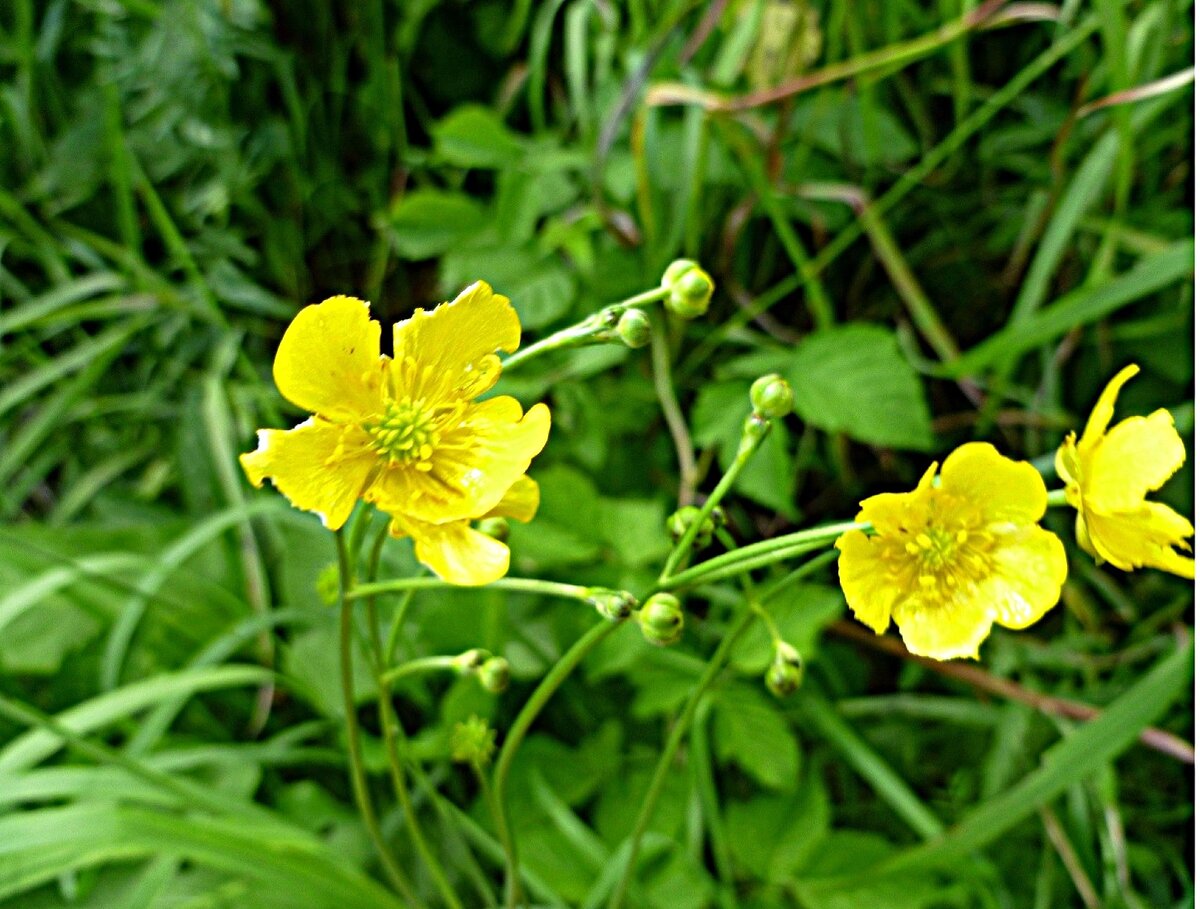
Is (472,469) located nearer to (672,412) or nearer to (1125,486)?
(1125,486)

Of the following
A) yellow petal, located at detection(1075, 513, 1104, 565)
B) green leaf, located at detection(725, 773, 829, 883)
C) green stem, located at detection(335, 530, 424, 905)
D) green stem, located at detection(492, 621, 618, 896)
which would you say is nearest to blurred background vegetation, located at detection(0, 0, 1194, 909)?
green leaf, located at detection(725, 773, 829, 883)

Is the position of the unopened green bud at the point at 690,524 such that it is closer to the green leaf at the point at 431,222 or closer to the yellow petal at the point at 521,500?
the yellow petal at the point at 521,500

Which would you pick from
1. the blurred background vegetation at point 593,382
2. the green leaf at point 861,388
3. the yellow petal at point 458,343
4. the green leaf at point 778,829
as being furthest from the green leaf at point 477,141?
the green leaf at point 778,829

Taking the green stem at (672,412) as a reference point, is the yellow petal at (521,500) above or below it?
above

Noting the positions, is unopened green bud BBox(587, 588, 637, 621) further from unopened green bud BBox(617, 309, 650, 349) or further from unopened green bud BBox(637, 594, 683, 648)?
unopened green bud BBox(617, 309, 650, 349)

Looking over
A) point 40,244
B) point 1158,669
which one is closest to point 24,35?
point 40,244

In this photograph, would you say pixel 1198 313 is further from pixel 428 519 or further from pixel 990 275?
pixel 428 519
